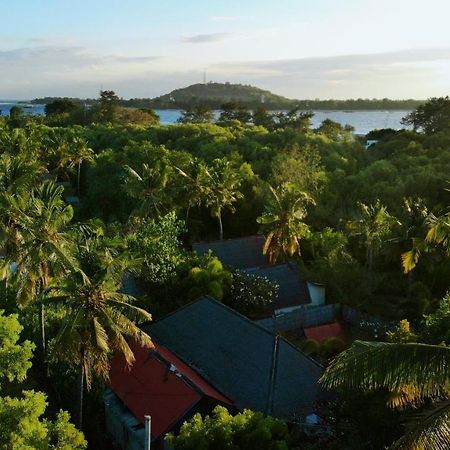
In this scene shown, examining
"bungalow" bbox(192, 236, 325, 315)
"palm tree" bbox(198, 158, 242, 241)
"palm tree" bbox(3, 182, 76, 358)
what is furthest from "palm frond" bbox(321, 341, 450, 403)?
"palm tree" bbox(198, 158, 242, 241)

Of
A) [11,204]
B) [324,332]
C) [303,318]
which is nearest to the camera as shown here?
[11,204]

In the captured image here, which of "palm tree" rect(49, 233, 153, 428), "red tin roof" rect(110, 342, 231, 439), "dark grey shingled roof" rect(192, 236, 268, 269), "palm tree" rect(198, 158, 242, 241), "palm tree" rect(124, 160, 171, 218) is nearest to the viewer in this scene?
"palm tree" rect(49, 233, 153, 428)

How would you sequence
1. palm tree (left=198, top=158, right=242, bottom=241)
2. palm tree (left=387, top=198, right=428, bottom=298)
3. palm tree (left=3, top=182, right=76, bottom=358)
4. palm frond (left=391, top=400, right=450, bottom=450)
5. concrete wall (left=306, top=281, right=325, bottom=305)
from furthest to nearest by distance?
palm tree (left=198, top=158, right=242, bottom=241), concrete wall (left=306, top=281, right=325, bottom=305), palm tree (left=387, top=198, right=428, bottom=298), palm tree (left=3, top=182, right=76, bottom=358), palm frond (left=391, top=400, right=450, bottom=450)

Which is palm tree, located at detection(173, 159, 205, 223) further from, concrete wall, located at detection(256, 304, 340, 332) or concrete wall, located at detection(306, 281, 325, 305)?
concrete wall, located at detection(256, 304, 340, 332)

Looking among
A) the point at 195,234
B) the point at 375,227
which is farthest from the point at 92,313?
the point at 195,234

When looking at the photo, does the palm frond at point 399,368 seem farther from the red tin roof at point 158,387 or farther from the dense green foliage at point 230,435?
the red tin roof at point 158,387

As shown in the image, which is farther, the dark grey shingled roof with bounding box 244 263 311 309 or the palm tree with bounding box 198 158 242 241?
the palm tree with bounding box 198 158 242 241

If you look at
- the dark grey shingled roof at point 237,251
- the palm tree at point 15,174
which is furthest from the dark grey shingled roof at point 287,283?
the palm tree at point 15,174

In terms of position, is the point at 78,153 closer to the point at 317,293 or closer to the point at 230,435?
the point at 317,293
